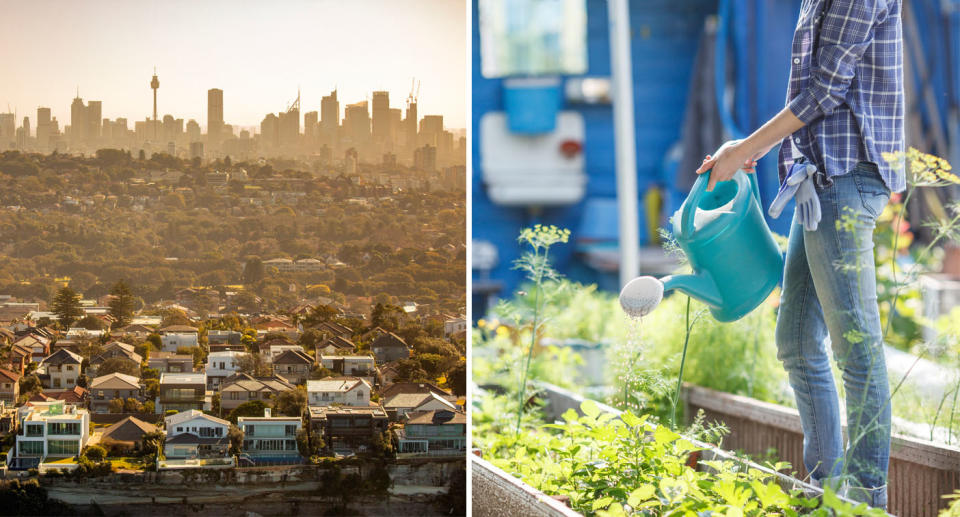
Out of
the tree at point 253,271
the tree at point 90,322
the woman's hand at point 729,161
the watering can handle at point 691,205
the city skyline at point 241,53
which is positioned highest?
the city skyline at point 241,53

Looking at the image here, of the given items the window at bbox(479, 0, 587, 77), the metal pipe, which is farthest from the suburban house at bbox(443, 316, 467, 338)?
the window at bbox(479, 0, 587, 77)

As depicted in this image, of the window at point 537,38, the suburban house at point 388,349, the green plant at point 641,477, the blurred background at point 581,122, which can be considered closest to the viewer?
the green plant at point 641,477

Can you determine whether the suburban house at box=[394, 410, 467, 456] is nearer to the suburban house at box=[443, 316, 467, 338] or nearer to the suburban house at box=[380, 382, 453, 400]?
the suburban house at box=[380, 382, 453, 400]

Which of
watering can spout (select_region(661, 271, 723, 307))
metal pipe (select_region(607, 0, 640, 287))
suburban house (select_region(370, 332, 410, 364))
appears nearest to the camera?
watering can spout (select_region(661, 271, 723, 307))

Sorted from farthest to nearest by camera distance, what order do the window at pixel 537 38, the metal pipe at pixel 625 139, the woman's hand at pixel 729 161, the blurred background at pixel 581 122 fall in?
the window at pixel 537 38 → the blurred background at pixel 581 122 → the metal pipe at pixel 625 139 → the woman's hand at pixel 729 161

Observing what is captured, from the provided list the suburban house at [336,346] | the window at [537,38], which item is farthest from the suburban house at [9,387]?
the window at [537,38]

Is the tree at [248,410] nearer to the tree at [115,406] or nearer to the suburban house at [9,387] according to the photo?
the tree at [115,406]

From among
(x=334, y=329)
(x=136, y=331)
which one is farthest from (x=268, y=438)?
(x=136, y=331)

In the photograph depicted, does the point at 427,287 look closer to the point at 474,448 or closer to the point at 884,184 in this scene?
the point at 474,448
